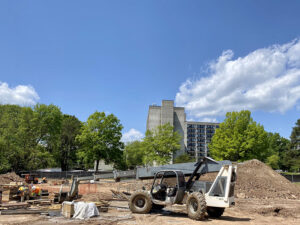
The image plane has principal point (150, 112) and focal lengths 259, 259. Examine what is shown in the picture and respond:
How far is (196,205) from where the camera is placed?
36.8 ft

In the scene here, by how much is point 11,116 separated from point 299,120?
72976 mm

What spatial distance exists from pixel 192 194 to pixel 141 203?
2874 millimetres

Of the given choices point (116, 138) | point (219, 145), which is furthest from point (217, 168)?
point (116, 138)

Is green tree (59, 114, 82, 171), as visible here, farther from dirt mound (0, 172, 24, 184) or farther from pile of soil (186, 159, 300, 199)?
pile of soil (186, 159, 300, 199)

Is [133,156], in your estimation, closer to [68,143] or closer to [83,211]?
[68,143]

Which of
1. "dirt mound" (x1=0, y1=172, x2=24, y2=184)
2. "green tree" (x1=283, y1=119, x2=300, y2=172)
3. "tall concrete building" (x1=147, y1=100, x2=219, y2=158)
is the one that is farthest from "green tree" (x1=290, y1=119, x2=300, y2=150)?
"dirt mound" (x1=0, y1=172, x2=24, y2=184)

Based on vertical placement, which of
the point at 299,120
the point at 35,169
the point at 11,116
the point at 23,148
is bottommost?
the point at 35,169

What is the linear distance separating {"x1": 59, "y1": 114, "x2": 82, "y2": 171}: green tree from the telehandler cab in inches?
1929

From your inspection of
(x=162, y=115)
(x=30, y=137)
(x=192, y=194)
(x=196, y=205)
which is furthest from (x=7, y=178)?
(x=162, y=115)

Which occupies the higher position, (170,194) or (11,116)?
(11,116)

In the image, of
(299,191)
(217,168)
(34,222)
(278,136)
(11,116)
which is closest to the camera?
(34,222)

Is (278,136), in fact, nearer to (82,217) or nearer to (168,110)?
(168,110)

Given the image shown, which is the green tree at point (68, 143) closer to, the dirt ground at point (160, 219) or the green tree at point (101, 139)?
the green tree at point (101, 139)

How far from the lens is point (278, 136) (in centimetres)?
Answer: 8669
